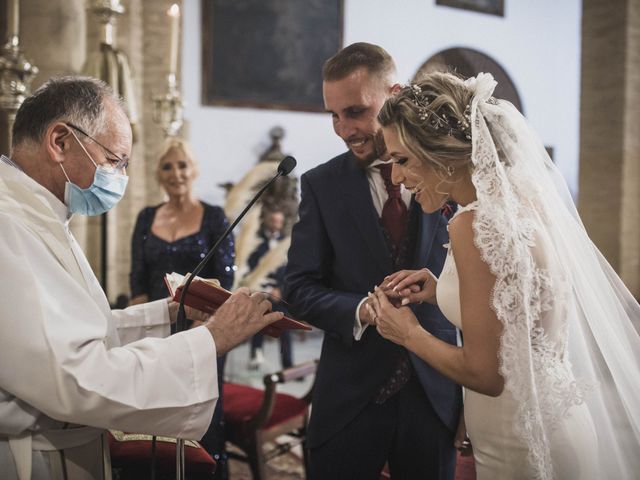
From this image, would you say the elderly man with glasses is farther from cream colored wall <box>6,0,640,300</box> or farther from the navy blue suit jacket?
cream colored wall <box>6,0,640,300</box>

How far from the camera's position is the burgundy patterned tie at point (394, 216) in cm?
222

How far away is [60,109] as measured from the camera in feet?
5.93

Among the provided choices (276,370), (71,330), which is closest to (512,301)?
(71,330)

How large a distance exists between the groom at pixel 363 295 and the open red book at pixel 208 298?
0.24 metres

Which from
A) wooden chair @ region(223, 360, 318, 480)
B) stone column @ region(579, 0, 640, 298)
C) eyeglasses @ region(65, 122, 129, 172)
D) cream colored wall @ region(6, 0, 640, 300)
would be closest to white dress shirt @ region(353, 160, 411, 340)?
eyeglasses @ region(65, 122, 129, 172)

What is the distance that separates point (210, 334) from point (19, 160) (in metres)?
0.74

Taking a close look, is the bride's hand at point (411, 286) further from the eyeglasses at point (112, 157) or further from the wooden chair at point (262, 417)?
the wooden chair at point (262, 417)

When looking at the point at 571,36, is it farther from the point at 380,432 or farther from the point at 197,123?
the point at 380,432

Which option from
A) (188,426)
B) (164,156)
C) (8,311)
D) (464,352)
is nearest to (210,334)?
(188,426)

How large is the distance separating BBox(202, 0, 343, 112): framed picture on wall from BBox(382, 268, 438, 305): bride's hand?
7741 mm

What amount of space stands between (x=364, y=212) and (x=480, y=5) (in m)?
10.5

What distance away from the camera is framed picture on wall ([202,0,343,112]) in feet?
30.2

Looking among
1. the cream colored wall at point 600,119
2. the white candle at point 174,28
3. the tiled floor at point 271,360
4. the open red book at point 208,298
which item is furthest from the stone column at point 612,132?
the open red book at point 208,298

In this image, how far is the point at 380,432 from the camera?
212 centimetres
